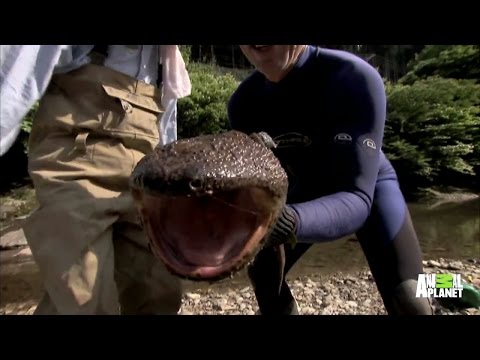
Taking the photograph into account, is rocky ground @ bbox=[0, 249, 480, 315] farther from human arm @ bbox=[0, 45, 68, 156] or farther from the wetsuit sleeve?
human arm @ bbox=[0, 45, 68, 156]

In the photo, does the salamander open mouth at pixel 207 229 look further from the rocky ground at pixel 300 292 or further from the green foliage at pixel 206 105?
the rocky ground at pixel 300 292

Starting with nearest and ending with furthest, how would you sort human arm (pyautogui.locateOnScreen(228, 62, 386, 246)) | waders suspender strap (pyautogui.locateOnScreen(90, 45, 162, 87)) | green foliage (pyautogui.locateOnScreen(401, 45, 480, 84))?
human arm (pyautogui.locateOnScreen(228, 62, 386, 246)) → waders suspender strap (pyautogui.locateOnScreen(90, 45, 162, 87)) → green foliage (pyautogui.locateOnScreen(401, 45, 480, 84))

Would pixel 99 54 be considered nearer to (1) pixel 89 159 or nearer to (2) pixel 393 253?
(1) pixel 89 159

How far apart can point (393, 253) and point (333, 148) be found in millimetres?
391

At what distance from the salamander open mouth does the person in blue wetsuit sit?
0.31 meters

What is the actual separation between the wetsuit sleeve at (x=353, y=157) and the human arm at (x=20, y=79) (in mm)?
762

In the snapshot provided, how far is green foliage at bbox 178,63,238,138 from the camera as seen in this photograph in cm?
215

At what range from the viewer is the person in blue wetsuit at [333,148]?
118cm

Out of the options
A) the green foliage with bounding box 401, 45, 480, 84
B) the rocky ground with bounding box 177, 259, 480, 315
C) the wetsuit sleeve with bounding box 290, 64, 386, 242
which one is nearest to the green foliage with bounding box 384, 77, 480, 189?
the green foliage with bounding box 401, 45, 480, 84

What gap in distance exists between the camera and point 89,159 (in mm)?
1316

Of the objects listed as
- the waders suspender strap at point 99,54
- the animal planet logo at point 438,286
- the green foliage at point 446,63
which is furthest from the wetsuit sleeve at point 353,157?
the green foliage at point 446,63
